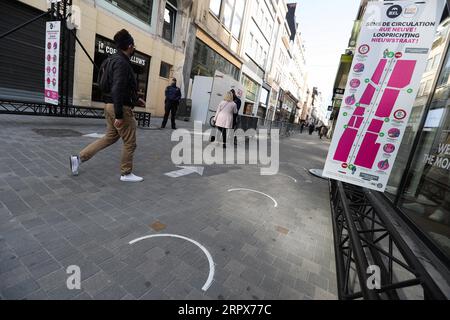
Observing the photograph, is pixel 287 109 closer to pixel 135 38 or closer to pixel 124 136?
pixel 135 38

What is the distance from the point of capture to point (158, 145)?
691 centimetres

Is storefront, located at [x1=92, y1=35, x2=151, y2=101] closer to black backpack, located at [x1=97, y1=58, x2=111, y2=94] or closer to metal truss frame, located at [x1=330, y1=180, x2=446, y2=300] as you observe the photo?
black backpack, located at [x1=97, y1=58, x2=111, y2=94]

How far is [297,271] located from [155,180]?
277 centimetres

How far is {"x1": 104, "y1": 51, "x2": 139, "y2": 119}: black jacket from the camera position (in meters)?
3.37

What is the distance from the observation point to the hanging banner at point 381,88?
297 cm

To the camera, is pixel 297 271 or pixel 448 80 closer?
pixel 297 271

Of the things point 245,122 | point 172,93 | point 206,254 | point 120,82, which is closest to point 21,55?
point 172,93

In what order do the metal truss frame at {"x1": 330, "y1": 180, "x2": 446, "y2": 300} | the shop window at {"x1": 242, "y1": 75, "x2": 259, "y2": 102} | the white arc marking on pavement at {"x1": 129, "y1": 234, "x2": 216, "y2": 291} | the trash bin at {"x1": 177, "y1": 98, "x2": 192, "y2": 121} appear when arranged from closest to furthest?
the metal truss frame at {"x1": 330, "y1": 180, "x2": 446, "y2": 300}
the white arc marking on pavement at {"x1": 129, "y1": 234, "x2": 216, "y2": 291}
the trash bin at {"x1": 177, "y1": 98, "x2": 192, "y2": 121}
the shop window at {"x1": 242, "y1": 75, "x2": 259, "y2": 102}

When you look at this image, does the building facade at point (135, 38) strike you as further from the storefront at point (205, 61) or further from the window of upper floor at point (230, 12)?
the window of upper floor at point (230, 12)

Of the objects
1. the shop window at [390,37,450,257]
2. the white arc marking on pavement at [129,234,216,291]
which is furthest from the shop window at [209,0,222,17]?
the white arc marking on pavement at [129,234,216,291]

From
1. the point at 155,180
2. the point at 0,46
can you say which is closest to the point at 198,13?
the point at 0,46
